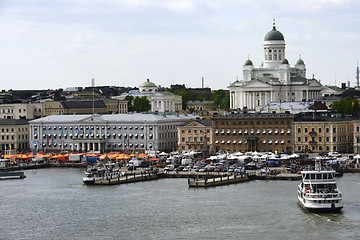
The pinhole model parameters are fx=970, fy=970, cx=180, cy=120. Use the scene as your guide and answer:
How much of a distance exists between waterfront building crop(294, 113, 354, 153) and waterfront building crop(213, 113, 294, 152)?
37.4 inches

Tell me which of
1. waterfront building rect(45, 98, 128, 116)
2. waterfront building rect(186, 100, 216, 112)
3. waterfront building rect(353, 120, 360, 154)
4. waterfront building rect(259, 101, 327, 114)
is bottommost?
waterfront building rect(353, 120, 360, 154)

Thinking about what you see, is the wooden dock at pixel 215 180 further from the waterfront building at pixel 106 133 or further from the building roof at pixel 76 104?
the building roof at pixel 76 104

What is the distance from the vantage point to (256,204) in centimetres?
6016

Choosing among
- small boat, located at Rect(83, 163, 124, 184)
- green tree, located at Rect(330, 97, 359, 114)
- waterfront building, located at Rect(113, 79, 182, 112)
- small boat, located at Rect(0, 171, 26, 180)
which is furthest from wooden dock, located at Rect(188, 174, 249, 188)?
waterfront building, located at Rect(113, 79, 182, 112)

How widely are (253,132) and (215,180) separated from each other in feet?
75.9

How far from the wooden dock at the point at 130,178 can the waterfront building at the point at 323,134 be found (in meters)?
19.5

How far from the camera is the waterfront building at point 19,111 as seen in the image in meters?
132

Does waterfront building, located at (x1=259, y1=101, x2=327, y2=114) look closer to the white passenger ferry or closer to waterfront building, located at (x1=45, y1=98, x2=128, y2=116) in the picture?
waterfront building, located at (x1=45, y1=98, x2=128, y2=116)

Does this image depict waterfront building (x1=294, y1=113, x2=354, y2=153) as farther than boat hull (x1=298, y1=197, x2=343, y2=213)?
Yes

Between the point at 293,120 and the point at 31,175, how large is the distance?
26.1 m

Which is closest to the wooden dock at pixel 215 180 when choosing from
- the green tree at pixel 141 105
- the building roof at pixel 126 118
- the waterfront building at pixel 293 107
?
the building roof at pixel 126 118

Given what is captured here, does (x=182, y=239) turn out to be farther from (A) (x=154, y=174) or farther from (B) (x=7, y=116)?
(B) (x=7, y=116)

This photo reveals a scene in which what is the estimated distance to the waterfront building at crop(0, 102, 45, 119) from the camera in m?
132

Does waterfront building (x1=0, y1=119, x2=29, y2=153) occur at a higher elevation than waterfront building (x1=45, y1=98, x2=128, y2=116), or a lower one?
lower
